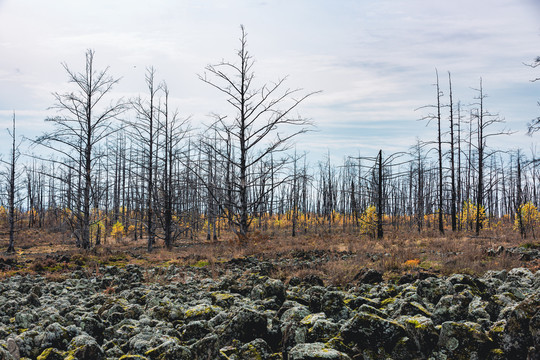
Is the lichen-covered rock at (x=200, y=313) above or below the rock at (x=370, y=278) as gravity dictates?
above

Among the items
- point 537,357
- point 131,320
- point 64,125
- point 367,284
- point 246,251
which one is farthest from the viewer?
point 64,125

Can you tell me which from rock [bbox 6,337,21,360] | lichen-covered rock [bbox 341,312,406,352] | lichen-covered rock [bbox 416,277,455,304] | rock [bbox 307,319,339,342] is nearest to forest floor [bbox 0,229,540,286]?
lichen-covered rock [bbox 416,277,455,304]

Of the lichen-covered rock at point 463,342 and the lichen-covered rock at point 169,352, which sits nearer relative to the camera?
the lichen-covered rock at point 463,342

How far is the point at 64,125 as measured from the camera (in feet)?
59.8

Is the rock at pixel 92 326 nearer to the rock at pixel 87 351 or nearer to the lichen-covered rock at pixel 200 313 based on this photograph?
the rock at pixel 87 351

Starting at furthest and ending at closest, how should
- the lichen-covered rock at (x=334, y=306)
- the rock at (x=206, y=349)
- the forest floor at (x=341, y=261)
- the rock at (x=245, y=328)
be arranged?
the forest floor at (x=341, y=261)
the lichen-covered rock at (x=334, y=306)
the rock at (x=245, y=328)
the rock at (x=206, y=349)

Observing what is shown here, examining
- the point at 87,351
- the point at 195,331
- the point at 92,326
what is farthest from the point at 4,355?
the point at 195,331

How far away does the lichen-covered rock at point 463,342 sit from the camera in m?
2.96

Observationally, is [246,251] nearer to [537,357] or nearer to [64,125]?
[537,357]

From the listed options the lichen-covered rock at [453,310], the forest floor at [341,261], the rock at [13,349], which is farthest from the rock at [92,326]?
the lichen-covered rock at [453,310]

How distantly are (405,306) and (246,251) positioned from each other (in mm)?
9845

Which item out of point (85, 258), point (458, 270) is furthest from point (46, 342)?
point (85, 258)

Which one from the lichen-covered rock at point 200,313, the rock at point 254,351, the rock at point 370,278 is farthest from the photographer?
the rock at point 370,278

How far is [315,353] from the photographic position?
9.41ft
